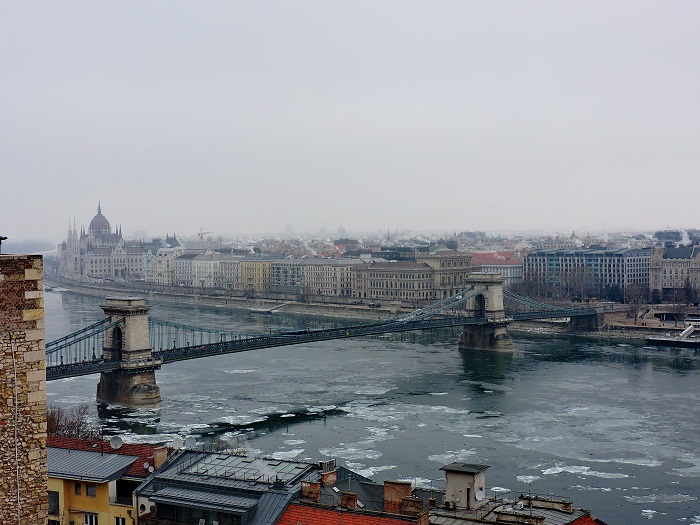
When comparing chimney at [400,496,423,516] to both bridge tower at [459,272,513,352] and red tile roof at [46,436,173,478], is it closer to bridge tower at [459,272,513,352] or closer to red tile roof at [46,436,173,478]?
red tile roof at [46,436,173,478]

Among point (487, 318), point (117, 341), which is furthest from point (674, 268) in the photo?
point (117, 341)

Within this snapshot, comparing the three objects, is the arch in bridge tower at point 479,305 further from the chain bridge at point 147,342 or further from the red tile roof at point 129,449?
the red tile roof at point 129,449

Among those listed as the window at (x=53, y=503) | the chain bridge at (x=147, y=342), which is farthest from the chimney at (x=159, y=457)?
the chain bridge at (x=147, y=342)

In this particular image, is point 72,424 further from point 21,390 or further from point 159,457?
point 21,390

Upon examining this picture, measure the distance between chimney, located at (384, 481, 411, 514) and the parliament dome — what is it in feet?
470

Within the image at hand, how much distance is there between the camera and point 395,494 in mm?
12047

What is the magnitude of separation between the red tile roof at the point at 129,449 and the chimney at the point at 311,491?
218 centimetres

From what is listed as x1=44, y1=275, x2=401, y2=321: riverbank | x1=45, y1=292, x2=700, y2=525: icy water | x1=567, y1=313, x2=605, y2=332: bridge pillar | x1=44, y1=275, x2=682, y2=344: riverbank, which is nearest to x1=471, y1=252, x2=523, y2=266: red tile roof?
x1=44, y1=275, x2=401, y2=321: riverbank

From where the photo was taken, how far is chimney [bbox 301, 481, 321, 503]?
1170 centimetres

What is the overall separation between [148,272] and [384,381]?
83.1 meters

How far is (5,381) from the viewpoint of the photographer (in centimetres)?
607

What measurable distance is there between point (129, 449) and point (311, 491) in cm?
340

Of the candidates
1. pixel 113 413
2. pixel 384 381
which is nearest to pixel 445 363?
pixel 384 381

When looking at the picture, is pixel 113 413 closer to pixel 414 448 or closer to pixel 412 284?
pixel 414 448
